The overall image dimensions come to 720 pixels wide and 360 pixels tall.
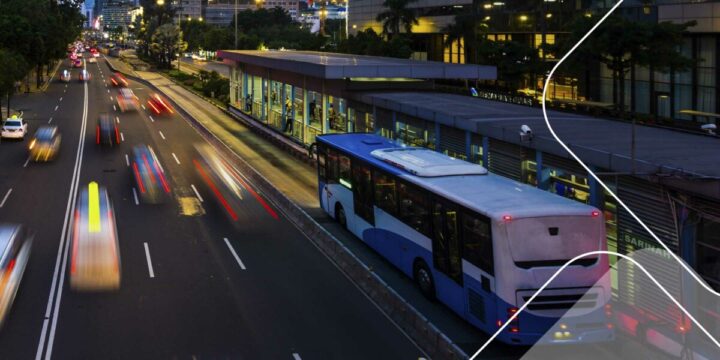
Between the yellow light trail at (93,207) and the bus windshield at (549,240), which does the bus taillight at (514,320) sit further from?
the yellow light trail at (93,207)

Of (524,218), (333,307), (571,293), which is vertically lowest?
(333,307)

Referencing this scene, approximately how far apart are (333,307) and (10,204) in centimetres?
1565

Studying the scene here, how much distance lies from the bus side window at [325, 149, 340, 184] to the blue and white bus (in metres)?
5.17

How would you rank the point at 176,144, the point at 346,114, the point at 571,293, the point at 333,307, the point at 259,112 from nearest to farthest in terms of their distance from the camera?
the point at 571,293 < the point at 333,307 < the point at 346,114 < the point at 176,144 < the point at 259,112

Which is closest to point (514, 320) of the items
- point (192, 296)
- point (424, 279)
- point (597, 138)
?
point (424, 279)

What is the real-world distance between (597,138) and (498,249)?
232 inches

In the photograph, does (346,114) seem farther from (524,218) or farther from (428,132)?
(524,218)

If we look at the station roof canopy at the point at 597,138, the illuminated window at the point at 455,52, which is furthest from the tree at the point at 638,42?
the illuminated window at the point at 455,52

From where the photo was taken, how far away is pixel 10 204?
88.8 ft

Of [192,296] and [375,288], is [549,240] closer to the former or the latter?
[375,288]

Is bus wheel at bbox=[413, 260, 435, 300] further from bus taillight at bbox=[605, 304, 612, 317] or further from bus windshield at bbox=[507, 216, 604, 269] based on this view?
bus taillight at bbox=[605, 304, 612, 317]

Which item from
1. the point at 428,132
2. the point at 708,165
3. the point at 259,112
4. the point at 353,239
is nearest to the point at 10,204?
the point at 353,239

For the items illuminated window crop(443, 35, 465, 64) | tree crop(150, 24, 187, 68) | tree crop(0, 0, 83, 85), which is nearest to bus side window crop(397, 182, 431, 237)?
illuminated window crop(443, 35, 465, 64)

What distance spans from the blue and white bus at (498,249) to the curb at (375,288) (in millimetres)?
883
